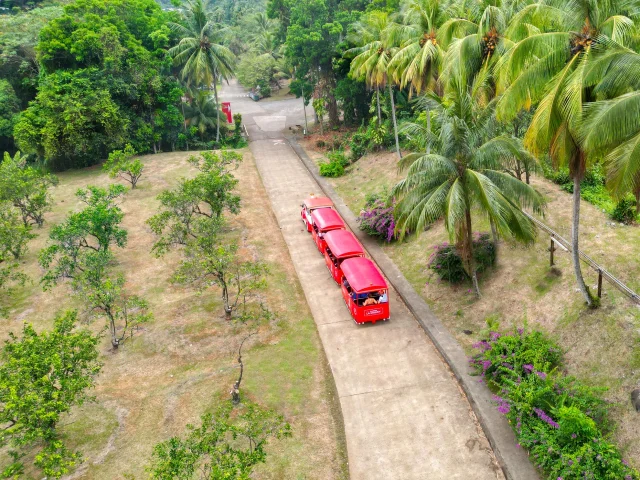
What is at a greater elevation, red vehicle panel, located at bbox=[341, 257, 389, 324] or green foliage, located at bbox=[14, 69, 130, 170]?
green foliage, located at bbox=[14, 69, 130, 170]

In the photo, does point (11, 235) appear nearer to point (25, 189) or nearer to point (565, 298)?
point (25, 189)

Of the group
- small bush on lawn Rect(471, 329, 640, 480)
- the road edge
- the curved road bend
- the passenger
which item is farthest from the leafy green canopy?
small bush on lawn Rect(471, 329, 640, 480)

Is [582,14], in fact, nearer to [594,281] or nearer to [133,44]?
[594,281]

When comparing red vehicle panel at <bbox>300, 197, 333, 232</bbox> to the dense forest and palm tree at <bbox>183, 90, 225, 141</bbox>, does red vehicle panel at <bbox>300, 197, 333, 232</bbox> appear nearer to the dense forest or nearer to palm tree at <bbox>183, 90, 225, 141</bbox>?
the dense forest

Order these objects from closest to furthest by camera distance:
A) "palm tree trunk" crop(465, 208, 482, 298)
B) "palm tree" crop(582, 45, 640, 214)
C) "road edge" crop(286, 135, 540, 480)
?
"palm tree" crop(582, 45, 640, 214) < "road edge" crop(286, 135, 540, 480) < "palm tree trunk" crop(465, 208, 482, 298)

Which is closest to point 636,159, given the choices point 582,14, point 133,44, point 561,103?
point 561,103

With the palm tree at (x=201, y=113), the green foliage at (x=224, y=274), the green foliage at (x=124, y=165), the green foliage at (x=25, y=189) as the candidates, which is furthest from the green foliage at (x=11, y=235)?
the palm tree at (x=201, y=113)
